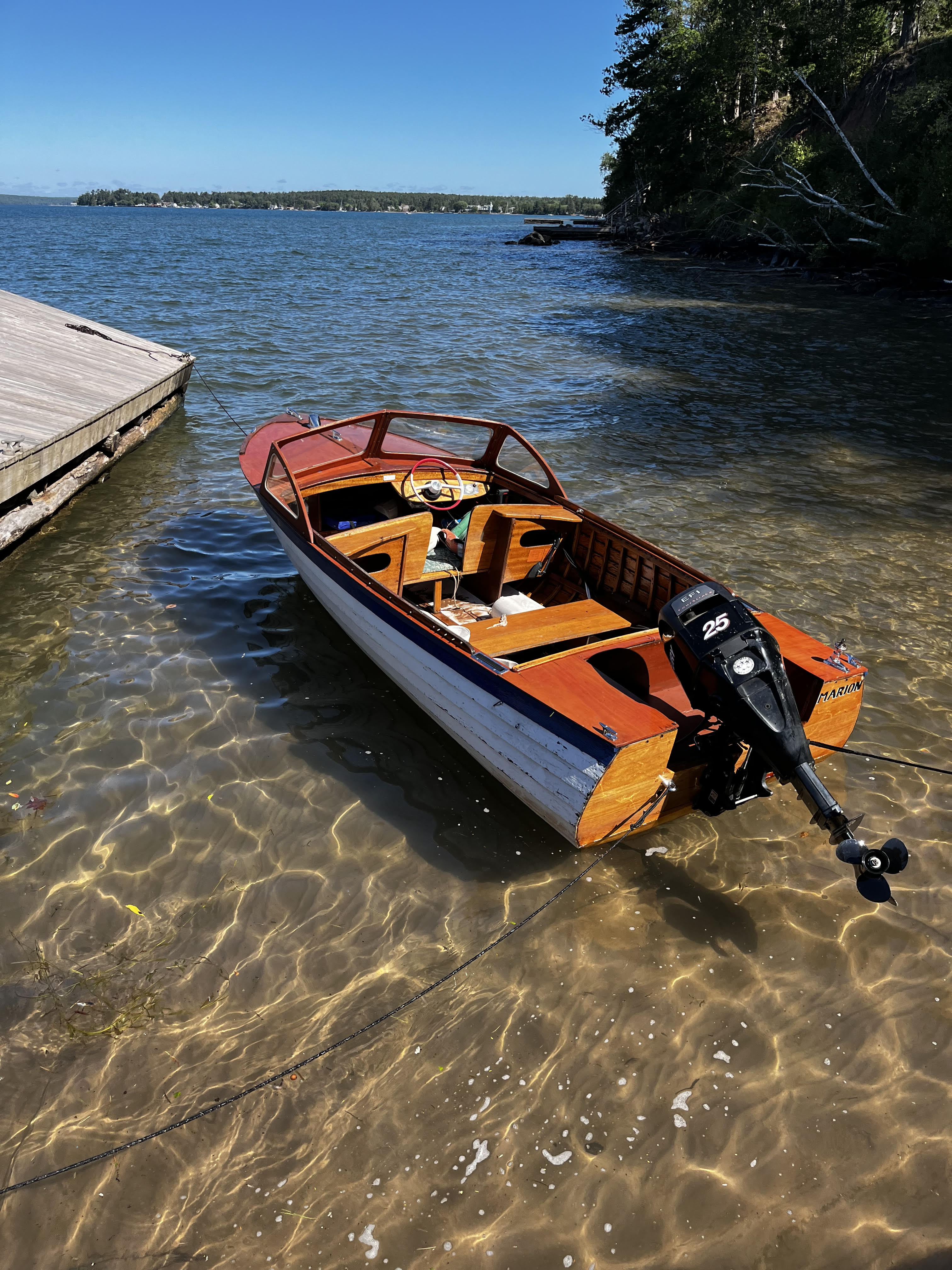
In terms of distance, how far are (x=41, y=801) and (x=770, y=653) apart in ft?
→ 17.8

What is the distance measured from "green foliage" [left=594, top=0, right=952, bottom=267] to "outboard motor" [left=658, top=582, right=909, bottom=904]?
105 feet

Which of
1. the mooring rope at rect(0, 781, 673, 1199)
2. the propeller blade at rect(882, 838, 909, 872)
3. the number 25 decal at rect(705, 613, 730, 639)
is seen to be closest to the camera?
the mooring rope at rect(0, 781, 673, 1199)

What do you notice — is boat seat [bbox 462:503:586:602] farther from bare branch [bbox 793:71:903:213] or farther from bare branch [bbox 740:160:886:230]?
bare branch [bbox 740:160:886:230]

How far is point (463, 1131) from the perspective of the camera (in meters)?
3.96

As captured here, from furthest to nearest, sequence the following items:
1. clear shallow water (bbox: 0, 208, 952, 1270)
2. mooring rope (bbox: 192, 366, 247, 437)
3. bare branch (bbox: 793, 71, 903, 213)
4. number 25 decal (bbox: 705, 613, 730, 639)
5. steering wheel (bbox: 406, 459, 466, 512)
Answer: bare branch (bbox: 793, 71, 903, 213) → mooring rope (bbox: 192, 366, 247, 437) → steering wheel (bbox: 406, 459, 466, 512) → number 25 decal (bbox: 705, 613, 730, 639) → clear shallow water (bbox: 0, 208, 952, 1270)

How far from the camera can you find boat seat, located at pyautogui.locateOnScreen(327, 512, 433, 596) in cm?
726

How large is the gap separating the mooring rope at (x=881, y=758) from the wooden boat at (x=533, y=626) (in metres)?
0.13

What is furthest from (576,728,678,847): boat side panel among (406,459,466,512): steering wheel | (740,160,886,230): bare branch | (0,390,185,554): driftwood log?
(740,160,886,230): bare branch

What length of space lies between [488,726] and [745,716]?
71.5 inches

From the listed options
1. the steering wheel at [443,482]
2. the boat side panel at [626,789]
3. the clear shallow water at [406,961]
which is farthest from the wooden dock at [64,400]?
the boat side panel at [626,789]

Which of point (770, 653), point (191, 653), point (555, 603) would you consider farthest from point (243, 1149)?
point (555, 603)

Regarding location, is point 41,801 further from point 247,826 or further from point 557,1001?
point 557,1001

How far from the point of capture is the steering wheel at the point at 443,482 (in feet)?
27.1

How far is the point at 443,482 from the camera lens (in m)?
8.58
